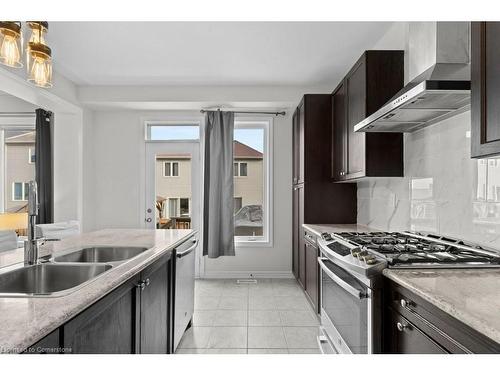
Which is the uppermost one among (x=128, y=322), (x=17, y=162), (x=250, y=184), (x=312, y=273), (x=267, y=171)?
(x=17, y=162)

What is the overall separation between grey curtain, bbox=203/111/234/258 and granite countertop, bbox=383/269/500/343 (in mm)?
3358

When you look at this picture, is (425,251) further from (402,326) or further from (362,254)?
(402,326)

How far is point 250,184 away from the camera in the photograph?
5.01 m

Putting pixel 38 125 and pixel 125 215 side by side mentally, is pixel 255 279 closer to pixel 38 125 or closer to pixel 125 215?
pixel 125 215

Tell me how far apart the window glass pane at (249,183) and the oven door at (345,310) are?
254cm

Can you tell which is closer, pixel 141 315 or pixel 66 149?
pixel 141 315

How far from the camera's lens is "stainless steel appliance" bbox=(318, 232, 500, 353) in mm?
1535

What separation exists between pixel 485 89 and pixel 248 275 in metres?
4.03

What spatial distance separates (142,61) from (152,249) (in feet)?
7.98

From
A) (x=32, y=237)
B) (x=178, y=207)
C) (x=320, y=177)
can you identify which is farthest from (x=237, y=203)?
(x=32, y=237)

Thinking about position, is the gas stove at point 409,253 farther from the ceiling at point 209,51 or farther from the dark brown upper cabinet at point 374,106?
the ceiling at point 209,51

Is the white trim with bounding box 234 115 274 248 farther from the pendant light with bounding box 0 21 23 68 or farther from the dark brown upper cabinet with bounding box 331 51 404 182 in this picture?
the pendant light with bounding box 0 21 23 68

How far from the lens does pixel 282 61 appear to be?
3631 mm
